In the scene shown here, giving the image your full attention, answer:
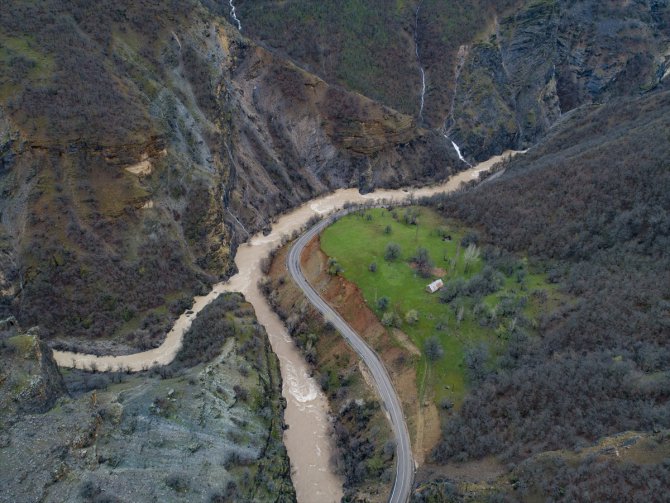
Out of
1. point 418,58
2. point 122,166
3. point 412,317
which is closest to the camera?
point 412,317

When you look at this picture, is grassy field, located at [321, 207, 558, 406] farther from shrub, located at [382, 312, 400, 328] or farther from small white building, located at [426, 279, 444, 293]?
small white building, located at [426, 279, 444, 293]

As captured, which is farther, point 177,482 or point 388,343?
point 388,343

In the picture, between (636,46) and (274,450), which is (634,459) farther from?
(636,46)

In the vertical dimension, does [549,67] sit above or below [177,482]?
above

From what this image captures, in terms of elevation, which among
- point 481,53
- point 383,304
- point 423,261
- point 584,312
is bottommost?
point 584,312

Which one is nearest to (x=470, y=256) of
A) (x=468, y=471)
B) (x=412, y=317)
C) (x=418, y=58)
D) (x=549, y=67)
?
(x=412, y=317)

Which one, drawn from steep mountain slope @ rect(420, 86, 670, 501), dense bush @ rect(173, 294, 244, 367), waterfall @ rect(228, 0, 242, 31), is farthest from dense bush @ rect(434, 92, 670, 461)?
waterfall @ rect(228, 0, 242, 31)

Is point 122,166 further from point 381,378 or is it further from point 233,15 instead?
point 233,15

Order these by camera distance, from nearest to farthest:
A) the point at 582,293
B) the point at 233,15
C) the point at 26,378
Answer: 1. the point at 26,378
2. the point at 582,293
3. the point at 233,15
